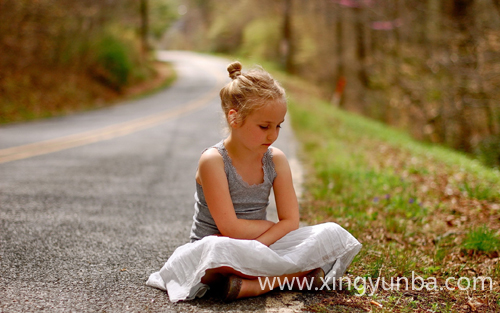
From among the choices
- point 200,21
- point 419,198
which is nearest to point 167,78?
point 419,198

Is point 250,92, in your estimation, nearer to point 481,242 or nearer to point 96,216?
point 481,242

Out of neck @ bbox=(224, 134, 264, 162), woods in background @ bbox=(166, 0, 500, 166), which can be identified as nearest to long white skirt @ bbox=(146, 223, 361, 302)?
neck @ bbox=(224, 134, 264, 162)

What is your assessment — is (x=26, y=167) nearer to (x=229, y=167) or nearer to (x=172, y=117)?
(x=229, y=167)

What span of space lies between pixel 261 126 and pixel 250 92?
0.22 meters

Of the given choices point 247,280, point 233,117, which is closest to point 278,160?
point 233,117

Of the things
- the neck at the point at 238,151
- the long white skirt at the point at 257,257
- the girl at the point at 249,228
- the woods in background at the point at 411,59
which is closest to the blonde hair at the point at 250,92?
the girl at the point at 249,228

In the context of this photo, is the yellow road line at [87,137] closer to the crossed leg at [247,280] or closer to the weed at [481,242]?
the crossed leg at [247,280]

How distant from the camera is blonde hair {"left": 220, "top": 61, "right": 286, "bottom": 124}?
8.89 ft

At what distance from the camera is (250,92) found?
271 cm

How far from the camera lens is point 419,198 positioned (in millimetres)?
5605

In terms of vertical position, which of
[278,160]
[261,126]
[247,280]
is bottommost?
[247,280]

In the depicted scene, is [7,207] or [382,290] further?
[7,207]

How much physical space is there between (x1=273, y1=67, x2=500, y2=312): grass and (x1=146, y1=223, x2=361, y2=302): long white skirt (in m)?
0.23

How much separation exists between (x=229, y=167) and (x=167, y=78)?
93.4 feet
